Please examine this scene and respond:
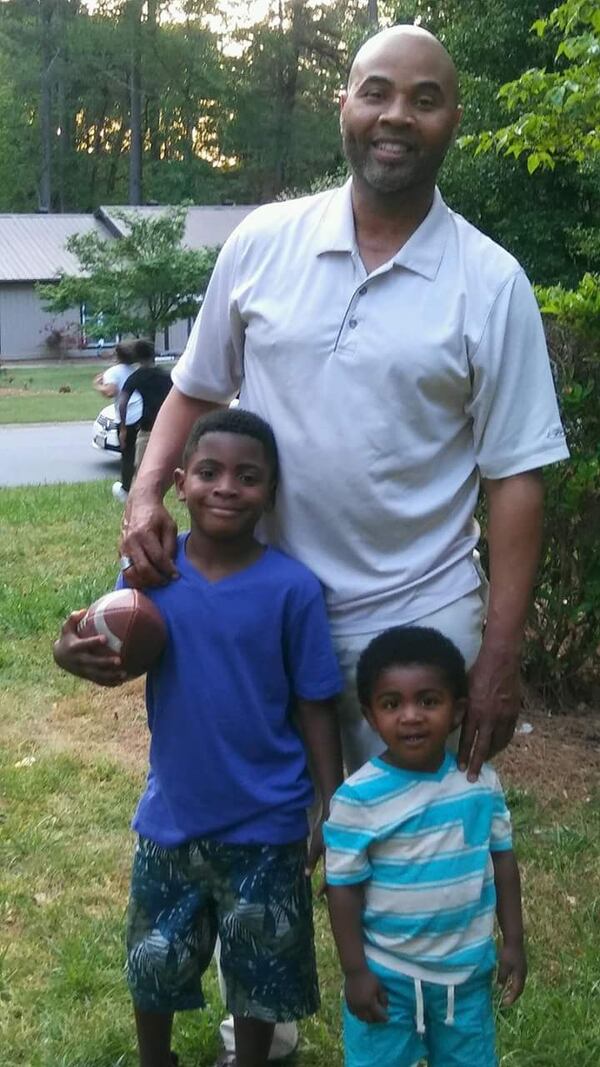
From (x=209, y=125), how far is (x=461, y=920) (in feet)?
194

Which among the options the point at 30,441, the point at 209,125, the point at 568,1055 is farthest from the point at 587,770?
the point at 209,125

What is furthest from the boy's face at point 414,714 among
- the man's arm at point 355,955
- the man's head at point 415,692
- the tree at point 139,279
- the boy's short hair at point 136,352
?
the tree at point 139,279

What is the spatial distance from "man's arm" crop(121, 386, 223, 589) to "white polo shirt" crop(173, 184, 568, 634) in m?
0.26

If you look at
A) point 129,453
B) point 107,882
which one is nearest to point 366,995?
point 107,882

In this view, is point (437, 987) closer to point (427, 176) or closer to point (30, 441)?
point (427, 176)

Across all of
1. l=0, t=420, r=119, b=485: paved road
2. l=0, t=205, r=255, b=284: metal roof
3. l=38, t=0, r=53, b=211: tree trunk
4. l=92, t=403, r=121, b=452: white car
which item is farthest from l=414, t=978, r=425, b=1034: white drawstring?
l=38, t=0, r=53, b=211: tree trunk

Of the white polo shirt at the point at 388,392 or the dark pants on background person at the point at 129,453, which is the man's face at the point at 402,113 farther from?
the dark pants on background person at the point at 129,453

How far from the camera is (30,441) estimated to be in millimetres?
17828

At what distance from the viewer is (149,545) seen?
99.6 inches

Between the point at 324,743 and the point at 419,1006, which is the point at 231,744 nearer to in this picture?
the point at 324,743

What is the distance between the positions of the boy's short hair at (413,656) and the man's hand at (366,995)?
21.0 inches

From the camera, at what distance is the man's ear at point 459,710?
7.77 ft

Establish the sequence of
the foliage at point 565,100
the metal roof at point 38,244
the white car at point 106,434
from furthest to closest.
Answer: the metal roof at point 38,244 → the white car at point 106,434 → the foliage at point 565,100

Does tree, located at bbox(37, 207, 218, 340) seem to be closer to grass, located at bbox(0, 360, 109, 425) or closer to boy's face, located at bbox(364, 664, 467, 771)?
grass, located at bbox(0, 360, 109, 425)
